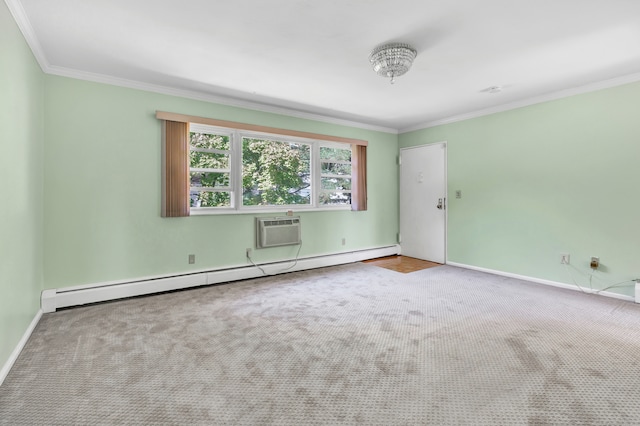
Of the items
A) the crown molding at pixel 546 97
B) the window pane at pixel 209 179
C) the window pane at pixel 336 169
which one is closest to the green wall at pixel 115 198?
the window pane at pixel 209 179

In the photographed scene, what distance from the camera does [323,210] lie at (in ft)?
16.5

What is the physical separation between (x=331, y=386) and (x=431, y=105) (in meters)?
3.94

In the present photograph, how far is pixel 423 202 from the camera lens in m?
5.52

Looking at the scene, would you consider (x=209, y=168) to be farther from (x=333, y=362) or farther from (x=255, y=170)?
(x=333, y=362)

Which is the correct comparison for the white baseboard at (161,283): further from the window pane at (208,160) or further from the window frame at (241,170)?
the window pane at (208,160)

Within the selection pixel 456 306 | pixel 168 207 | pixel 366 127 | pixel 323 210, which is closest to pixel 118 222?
pixel 168 207

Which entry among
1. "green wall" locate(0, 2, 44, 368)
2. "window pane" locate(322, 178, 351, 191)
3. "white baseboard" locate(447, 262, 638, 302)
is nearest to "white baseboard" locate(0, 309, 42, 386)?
"green wall" locate(0, 2, 44, 368)

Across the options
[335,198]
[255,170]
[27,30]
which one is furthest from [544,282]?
[27,30]

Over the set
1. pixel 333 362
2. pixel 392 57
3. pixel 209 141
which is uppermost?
pixel 392 57

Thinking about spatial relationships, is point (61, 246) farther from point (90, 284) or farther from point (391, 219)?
point (391, 219)

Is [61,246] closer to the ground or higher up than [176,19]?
closer to the ground

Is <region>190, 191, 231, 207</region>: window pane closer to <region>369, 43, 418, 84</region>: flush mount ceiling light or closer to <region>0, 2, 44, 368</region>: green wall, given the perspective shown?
<region>0, 2, 44, 368</region>: green wall

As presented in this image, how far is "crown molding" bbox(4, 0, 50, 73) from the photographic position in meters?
2.07

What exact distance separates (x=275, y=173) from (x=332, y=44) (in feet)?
7.45
